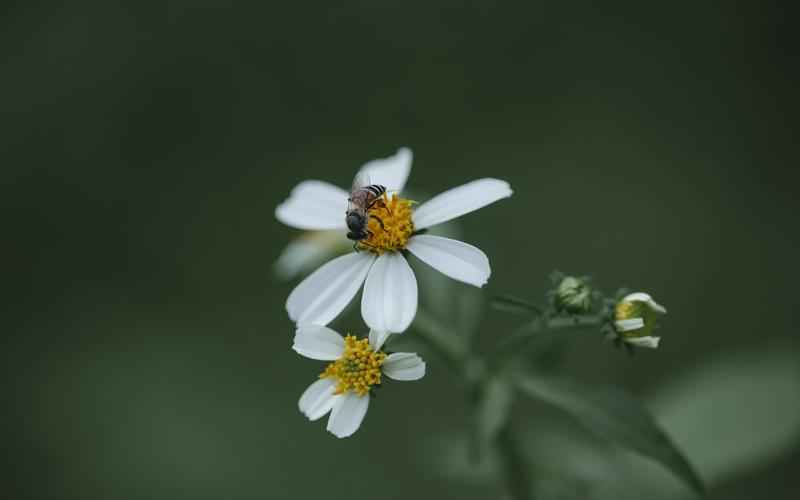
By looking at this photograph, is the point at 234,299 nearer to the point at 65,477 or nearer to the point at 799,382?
the point at 65,477

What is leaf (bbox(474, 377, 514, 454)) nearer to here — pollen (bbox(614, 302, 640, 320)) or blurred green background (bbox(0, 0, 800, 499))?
pollen (bbox(614, 302, 640, 320))

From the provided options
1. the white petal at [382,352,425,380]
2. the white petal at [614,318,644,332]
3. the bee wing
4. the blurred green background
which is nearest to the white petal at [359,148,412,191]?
the bee wing

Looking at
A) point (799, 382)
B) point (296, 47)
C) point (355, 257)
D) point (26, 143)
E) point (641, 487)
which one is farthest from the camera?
point (296, 47)

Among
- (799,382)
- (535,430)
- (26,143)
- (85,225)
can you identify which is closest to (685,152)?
(799,382)

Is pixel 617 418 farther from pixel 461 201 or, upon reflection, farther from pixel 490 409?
pixel 461 201

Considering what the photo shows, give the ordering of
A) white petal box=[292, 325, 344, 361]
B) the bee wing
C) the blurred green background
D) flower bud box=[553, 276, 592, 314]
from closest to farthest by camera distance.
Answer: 1. white petal box=[292, 325, 344, 361]
2. flower bud box=[553, 276, 592, 314]
3. the bee wing
4. the blurred green background

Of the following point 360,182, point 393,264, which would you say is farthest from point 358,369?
point 360,182

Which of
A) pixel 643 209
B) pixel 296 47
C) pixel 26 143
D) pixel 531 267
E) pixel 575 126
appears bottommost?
pixel 531 267
